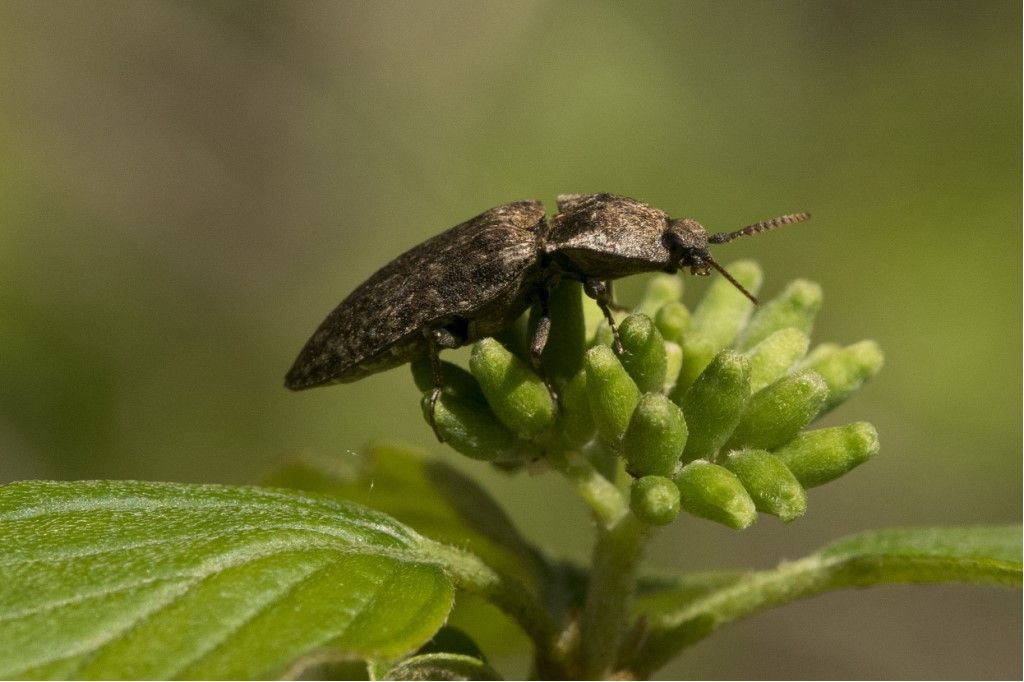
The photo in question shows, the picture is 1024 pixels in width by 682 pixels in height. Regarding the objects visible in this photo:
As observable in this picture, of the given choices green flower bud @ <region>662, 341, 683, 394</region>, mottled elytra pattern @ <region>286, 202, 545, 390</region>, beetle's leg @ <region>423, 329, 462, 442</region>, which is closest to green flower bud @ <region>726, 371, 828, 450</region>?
green flower bud @ <region>662, 341, 683, 394</region>

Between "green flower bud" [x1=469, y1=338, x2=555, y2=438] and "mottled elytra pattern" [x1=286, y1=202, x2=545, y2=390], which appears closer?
"green flower bud" [x1=469, y1=338, x2=555, y2=438]

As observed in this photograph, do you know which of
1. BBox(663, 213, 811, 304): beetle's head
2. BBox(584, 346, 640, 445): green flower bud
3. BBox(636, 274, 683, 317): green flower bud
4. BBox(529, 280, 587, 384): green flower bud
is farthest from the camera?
BBox(663, 213, 811, 304): beetle's head

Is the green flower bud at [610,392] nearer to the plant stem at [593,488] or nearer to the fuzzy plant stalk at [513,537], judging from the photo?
the fuzzy plant stalk at [513,537]

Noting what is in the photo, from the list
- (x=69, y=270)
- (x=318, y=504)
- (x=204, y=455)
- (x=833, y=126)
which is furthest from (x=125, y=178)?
(x=318, y=504)

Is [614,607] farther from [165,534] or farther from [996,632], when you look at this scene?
[996,632]

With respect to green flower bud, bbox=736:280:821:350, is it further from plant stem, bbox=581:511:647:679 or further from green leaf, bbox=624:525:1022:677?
plant stem, bbox=581:511:647:679

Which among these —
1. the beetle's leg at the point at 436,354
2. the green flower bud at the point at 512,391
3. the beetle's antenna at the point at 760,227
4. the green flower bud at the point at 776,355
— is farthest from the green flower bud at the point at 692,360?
the beetle's antenna at the point at 760,227

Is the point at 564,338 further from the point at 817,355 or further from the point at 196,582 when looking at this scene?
the point at 196,582
